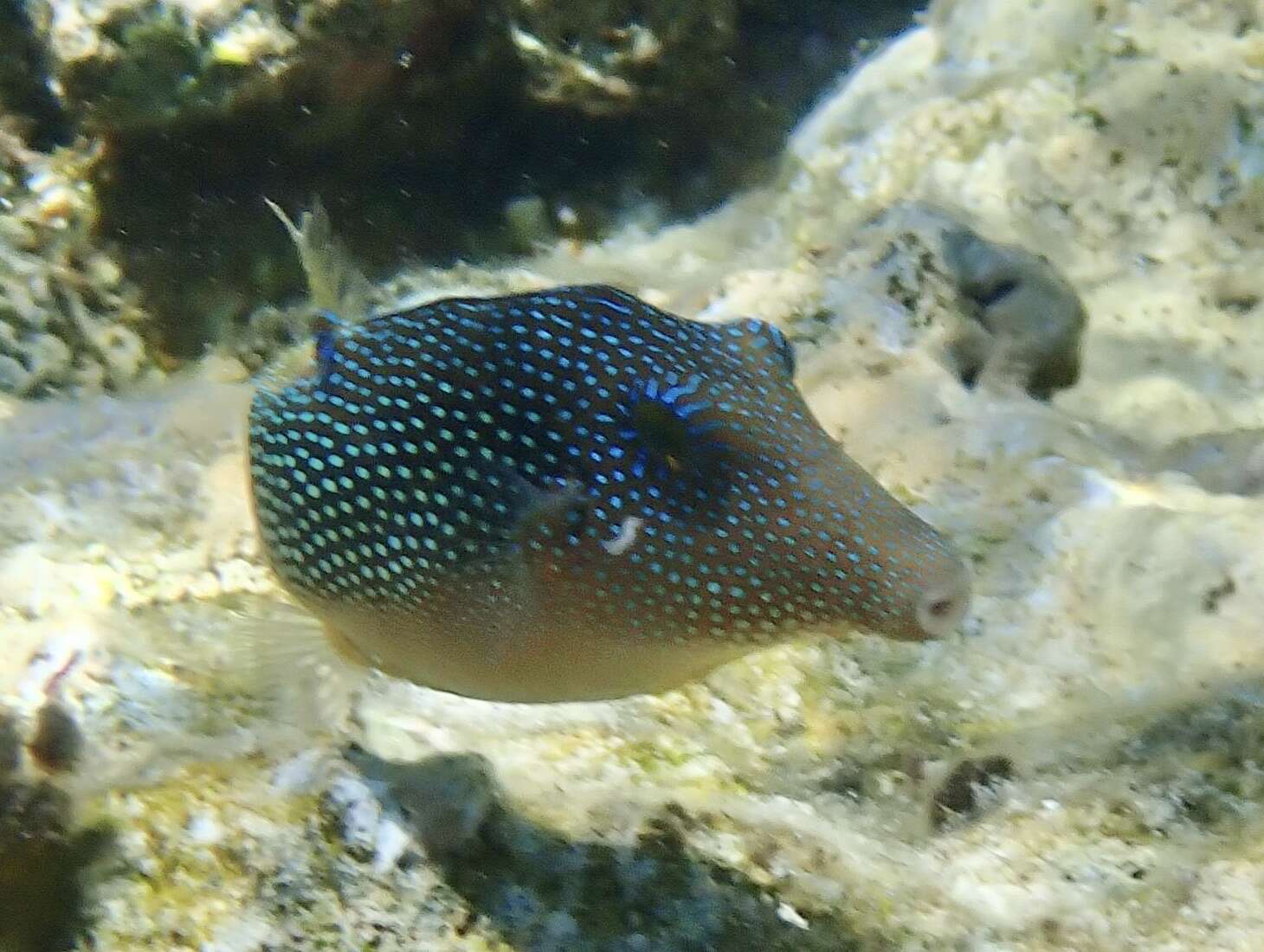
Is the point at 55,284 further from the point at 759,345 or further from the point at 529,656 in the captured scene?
the point at 759,345

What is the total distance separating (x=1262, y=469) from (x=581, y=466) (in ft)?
10.1

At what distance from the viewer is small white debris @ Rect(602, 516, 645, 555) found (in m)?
1.79

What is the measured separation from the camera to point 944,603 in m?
1.68

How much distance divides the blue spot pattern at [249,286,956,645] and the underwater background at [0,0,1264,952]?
377 millimetres

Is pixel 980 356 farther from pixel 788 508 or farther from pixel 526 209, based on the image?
pixel 526 209

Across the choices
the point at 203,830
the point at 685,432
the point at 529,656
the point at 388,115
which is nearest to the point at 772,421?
Answer: the point at 685,432

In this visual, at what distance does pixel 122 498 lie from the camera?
12.4 ft

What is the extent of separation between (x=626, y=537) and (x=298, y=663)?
37.9 inches

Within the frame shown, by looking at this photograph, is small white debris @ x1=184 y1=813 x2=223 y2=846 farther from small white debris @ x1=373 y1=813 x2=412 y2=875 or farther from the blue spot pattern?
the blue spot pattern

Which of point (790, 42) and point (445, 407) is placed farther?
point (790, 42)

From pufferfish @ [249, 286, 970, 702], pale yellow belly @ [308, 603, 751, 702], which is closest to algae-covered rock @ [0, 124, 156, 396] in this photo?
pufferfish @ [249, 286, 970, 702]

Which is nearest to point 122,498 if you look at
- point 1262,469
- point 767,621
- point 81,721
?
point 81,721

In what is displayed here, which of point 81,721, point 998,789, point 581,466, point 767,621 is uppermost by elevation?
point 581,466

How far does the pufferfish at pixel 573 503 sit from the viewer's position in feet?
5.68
